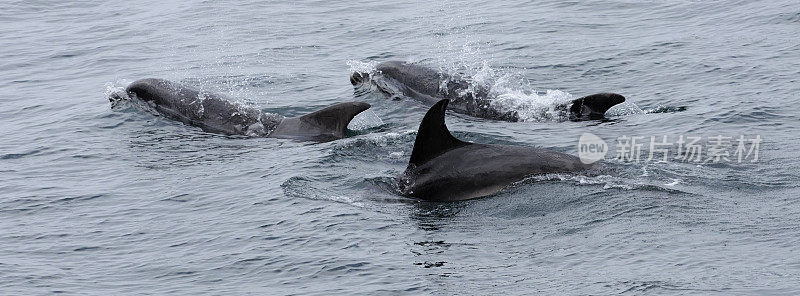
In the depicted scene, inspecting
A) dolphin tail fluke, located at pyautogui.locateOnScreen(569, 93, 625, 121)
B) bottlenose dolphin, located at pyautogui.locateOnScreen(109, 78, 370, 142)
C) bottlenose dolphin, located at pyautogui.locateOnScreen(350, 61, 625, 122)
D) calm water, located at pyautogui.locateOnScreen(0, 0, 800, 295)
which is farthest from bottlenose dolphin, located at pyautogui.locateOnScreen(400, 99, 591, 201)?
dolphin tail fluke, located at pyautogui.locateOnScreen(569, 93, 625, 121)

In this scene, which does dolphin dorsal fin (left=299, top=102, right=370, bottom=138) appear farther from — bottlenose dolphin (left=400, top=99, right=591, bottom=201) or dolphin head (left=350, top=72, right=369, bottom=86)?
dolphin head (left=350, top=72, right=369, bottom=86)

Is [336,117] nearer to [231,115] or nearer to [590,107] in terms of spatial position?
[231,115]

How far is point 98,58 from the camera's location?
2739cm

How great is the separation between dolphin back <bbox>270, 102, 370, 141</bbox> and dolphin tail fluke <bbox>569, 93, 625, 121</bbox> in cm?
333

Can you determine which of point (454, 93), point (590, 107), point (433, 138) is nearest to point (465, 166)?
point (433, 138)

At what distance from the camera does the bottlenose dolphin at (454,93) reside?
1698 cm

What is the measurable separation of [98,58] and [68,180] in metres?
12.1

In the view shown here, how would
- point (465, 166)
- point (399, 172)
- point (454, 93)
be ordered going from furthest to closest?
point (454, 93)
point (399, 172)
point (465, 166)

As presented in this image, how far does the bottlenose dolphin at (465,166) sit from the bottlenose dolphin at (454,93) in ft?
11.7

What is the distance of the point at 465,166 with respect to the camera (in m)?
12.9

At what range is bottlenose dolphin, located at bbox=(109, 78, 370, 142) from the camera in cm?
1667

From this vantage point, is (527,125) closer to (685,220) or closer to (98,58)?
(685,220)

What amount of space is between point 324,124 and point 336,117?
0.28 metres

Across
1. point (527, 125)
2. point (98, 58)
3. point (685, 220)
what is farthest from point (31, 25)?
point (685, 220)
